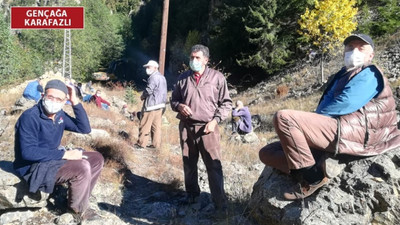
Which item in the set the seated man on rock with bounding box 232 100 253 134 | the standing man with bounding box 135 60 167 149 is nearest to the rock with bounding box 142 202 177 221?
the standing man with bounding box 135 60 167 149

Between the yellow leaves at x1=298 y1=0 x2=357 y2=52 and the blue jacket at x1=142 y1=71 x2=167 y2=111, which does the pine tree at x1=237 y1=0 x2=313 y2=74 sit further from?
the blue jacket at x1=142 y1=71 x2=167 y2=111

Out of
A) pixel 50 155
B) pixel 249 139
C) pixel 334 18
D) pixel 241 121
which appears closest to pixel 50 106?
pixel 50 155

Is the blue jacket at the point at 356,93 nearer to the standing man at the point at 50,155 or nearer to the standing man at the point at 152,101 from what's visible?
the standing man at the point at 50,155

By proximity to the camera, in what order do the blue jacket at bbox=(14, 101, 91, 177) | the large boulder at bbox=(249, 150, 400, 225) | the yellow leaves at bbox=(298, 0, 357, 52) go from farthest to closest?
the yellow leaves at bbox=(298, 0, 357, 52) → the blue jacket at bbox=(14, 101, 91, 177) → the large boulder at bbox=(249, 150, 400, 225)

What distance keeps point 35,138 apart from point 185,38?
144 feet

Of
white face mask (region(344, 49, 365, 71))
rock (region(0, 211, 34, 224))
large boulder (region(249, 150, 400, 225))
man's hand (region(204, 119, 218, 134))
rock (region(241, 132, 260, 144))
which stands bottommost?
rock (region(241, 132, 260, 144))

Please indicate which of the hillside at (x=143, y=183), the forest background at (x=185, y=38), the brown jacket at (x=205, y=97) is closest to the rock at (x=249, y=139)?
the hillside at (x=143, y=183)

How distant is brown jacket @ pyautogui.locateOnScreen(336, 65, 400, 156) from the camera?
305 cm

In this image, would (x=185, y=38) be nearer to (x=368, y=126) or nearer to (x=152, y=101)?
(x=152, y=101)

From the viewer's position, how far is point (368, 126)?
3.08 metres

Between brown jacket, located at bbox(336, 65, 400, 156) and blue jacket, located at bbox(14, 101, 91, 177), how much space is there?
2.79 meters

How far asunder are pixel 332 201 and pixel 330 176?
23 centimetres

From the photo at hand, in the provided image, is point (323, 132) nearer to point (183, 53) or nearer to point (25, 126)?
point (25, 126)

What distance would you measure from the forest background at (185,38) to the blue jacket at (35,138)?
9096mm
